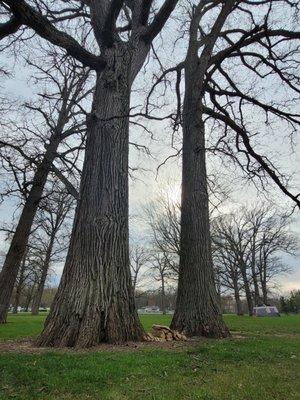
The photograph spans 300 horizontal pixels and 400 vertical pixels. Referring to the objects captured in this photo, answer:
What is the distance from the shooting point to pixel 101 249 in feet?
21.3

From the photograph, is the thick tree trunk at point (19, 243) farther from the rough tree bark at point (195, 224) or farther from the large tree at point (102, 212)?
the large tree at point (102, 212)

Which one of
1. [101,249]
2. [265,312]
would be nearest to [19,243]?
[101,249]

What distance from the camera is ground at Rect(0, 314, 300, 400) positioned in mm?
3680

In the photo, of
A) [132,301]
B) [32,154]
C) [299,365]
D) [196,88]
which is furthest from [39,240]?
[299,365]

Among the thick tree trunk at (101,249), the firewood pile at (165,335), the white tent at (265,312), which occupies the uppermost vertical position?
the white tent at (265,312)

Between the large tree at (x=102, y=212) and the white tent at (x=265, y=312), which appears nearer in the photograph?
the large tree at (x=102, y=212)

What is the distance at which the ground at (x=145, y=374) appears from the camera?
3.68m

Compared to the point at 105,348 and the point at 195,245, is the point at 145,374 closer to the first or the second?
the point at 105,348

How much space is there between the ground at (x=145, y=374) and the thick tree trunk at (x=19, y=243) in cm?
918

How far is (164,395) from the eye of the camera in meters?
3.61

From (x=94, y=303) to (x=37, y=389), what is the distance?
2388 millimetres

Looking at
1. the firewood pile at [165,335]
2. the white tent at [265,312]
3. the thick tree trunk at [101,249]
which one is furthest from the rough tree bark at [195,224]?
the white tent at [265,312]

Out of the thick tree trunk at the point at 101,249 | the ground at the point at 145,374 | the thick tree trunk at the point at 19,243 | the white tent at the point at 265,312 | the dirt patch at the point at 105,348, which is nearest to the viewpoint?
the ground at the point at 145,374

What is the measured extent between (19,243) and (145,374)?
11.5 metres
